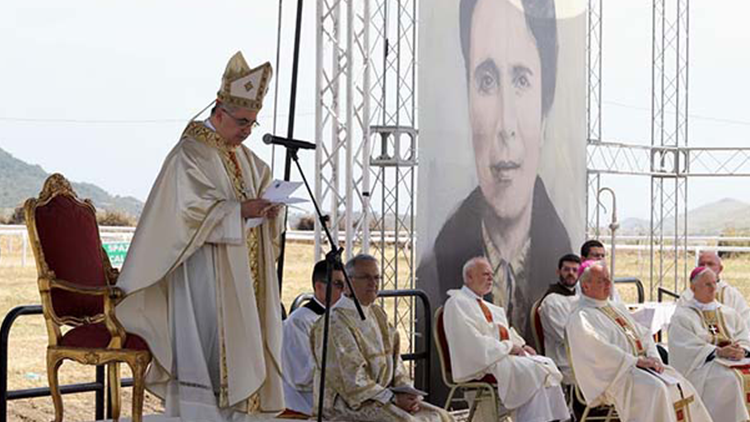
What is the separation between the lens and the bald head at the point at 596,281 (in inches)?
330

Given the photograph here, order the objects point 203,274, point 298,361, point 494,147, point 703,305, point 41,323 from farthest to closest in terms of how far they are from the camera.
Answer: point 41,323 < point 703,305 < point 494,147 < point 298,361 < point 203,274

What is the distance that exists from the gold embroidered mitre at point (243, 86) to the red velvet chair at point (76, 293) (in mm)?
1007

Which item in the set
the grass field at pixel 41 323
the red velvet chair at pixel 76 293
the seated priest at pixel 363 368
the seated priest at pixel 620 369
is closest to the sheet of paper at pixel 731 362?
the seated priest at pixel 620 369

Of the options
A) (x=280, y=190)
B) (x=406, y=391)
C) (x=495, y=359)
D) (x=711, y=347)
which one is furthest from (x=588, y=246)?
(x=280, y=190)

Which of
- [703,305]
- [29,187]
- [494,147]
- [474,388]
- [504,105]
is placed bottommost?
[474,388]

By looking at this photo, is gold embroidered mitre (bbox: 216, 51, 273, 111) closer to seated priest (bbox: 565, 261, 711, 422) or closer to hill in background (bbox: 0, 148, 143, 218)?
seated priest (bbox: 565, 261, 711, 422)

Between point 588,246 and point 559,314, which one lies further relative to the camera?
point 588,246

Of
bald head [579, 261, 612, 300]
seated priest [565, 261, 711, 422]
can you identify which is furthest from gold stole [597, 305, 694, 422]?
bald head [579, 261, 612, 300]

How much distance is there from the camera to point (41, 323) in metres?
21.9

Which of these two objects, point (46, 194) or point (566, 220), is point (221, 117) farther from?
point (566, 220)

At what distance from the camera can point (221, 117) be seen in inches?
209

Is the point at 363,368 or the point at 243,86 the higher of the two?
the point at 243,86

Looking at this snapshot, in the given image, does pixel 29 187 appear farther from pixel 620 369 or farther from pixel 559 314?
pixel 620 369

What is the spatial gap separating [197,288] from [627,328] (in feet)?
13.4
